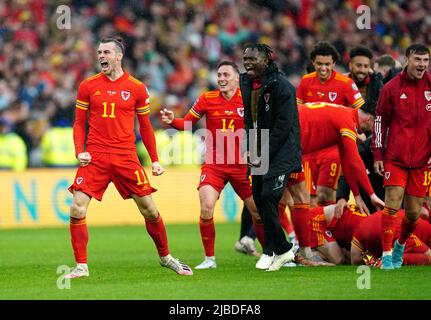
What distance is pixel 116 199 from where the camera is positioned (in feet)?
64.5

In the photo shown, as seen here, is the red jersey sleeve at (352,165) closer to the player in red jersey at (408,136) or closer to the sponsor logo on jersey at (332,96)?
the player in red jersey at (408,136)

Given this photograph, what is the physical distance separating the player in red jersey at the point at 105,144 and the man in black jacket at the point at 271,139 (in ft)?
3.60

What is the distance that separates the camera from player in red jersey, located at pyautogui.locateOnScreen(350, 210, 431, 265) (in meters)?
11.4

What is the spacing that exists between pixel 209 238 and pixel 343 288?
286 cm

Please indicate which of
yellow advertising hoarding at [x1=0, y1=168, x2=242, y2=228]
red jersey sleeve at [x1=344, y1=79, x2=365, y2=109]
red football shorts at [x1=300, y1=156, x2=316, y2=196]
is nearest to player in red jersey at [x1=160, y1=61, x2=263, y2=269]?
red football shorts at [x1=300, y1=156, x2=316, y2=196]

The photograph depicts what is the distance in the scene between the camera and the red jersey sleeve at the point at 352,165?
11484 mm

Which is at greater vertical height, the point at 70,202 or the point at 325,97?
the point at 325,97

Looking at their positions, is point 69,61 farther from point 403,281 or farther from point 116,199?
point 403,281

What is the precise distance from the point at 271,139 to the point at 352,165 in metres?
1.33

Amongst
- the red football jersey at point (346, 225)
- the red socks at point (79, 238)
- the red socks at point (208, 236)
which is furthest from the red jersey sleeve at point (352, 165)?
the red socks at point (79, 238)

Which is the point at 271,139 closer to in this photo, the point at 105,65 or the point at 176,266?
the point at 176,266

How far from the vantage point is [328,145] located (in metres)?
12.3

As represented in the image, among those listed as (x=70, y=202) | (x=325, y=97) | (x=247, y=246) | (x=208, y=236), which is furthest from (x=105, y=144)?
(x=70, y=202)

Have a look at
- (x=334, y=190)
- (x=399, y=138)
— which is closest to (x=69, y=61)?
(x=334, y=190)
